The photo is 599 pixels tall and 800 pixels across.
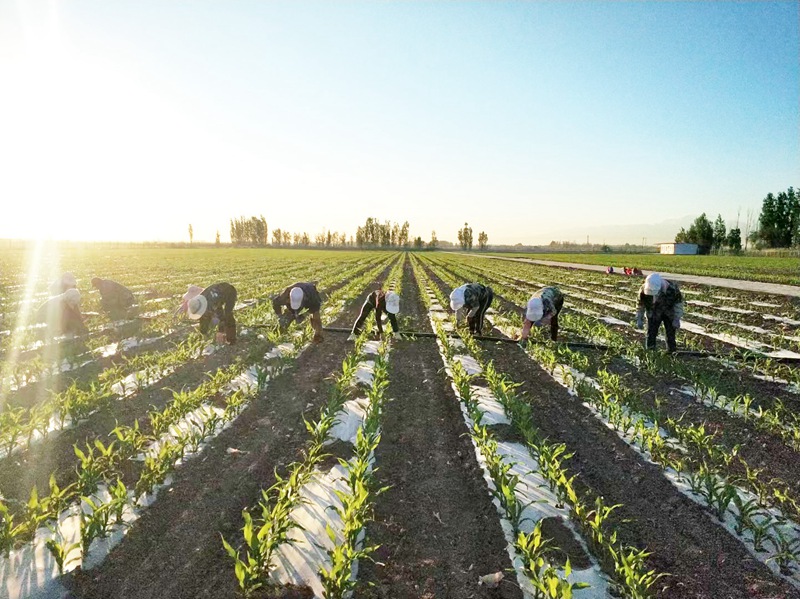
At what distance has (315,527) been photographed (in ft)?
12.3

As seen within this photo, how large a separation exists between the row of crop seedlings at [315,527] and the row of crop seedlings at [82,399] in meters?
2.97

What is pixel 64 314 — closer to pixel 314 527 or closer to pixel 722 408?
pixel 314 527

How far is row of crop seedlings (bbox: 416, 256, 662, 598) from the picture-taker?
10.0 ft

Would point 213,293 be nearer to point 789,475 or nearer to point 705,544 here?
point 705,544

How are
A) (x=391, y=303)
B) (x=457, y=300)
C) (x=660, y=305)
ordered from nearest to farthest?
1. (x=660, y=305)
2. (x=457, y=300)
3. (x=391, y=303)

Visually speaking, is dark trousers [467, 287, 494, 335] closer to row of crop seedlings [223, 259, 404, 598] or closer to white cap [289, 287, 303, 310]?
white cap [289, 287, 303, 310]

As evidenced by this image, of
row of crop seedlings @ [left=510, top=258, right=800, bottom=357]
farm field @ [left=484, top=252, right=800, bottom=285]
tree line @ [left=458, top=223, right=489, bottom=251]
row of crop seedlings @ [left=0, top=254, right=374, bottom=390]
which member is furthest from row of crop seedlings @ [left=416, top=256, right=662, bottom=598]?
tree line @ [left=458, top=223, right=489, bottom=251]

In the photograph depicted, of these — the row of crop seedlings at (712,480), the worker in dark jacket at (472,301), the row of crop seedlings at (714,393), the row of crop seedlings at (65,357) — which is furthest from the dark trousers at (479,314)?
the row of crop seedlings at (65,357)

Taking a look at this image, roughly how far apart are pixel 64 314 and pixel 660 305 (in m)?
12.6

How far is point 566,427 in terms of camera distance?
5781mm

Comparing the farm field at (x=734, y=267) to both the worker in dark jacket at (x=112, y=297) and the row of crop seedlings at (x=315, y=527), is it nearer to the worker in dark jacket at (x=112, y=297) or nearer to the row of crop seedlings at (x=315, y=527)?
the row of crop seedlings at (x=315, y=527)

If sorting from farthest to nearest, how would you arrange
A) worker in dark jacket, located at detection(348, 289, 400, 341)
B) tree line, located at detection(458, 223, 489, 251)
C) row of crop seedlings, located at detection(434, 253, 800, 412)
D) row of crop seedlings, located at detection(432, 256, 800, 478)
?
tree line, located at detection(458, 223, 489, 251), worker in dark jacket, located at detection(348, 289, 400, 341), row of crop seedlings, located at detection(434, 253, 800, 412), row of crop seedlings, located at detection(432, 256, 800, 478)

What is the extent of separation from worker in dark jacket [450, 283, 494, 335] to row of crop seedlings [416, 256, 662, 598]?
9.44 feet

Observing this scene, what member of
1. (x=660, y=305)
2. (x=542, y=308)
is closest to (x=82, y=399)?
(x=542, y=308)
